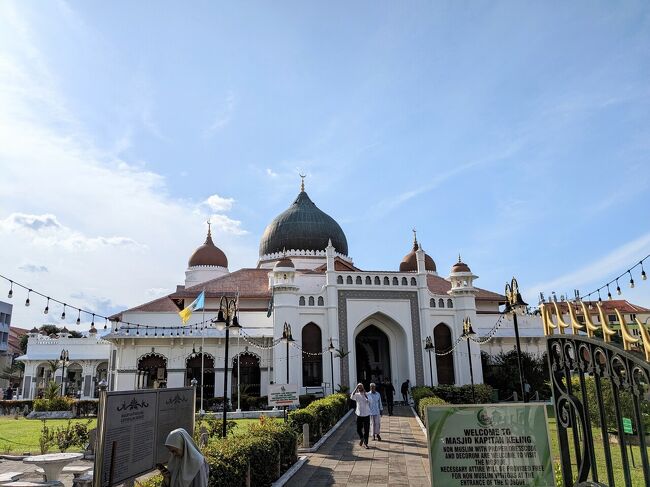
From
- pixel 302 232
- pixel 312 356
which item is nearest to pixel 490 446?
pixel 312 356

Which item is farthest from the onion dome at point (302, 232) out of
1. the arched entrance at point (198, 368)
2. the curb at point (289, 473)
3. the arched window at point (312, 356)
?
the curb at point (289, 473)

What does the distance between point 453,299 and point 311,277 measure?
865cm

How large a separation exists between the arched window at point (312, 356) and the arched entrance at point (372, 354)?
4.03 metres

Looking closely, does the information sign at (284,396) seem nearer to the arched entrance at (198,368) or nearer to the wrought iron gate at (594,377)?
the wrought iron gate at (594,377)

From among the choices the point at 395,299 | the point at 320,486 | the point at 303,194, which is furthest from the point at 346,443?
the point at 303,194

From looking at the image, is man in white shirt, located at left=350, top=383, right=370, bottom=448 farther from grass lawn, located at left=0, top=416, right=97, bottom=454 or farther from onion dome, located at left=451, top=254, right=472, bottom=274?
onion dome, located at left=451, top=254, right=472, bottom=274

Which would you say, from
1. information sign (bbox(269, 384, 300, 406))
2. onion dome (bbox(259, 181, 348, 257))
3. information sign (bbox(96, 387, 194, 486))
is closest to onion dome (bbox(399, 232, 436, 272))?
onion dome (bbox(259, 181, 348, 257))

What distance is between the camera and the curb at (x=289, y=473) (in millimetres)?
8466

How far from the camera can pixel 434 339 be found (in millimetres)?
29125

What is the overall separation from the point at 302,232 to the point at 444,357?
13405 mm

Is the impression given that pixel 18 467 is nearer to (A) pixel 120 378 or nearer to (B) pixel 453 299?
(A) pixel 120 378

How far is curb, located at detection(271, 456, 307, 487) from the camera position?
8.47 metres

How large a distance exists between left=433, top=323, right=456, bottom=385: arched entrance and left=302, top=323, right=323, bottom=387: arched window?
696 cm

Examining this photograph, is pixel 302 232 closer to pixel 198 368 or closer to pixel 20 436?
pixel 198 368
